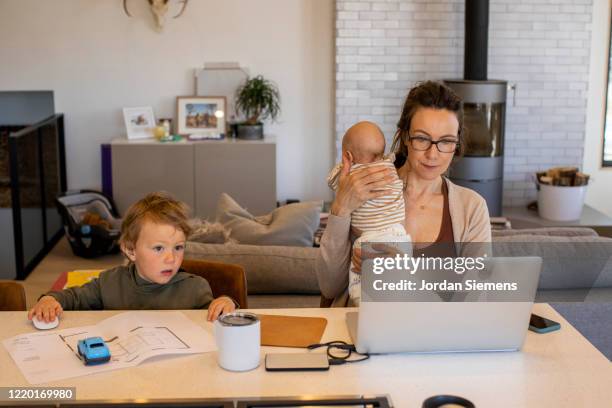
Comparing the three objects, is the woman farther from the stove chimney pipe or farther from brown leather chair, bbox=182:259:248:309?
the stove chimney pipe

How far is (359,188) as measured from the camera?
2240mm

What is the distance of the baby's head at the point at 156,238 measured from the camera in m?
2.29

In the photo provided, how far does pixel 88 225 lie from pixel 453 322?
430 centimetres

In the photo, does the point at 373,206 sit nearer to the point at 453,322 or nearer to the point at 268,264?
the point at 453,322

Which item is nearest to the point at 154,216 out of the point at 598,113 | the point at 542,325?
the point at 542,325

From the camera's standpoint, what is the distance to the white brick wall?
6348 millimetres

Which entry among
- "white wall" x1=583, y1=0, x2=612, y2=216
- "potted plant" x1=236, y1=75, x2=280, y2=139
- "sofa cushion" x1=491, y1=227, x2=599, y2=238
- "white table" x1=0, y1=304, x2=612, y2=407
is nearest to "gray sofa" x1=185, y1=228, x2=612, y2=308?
"sofa cushion" x1=491, y1=227, x2=599, y2=238

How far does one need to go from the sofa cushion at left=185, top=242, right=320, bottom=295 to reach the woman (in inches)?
31.8

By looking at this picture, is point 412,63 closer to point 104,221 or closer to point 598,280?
point 104,221

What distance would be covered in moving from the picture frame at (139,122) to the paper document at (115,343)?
14.5 ft

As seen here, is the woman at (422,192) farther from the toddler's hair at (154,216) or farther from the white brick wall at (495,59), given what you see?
the white brick wall at (495,59)

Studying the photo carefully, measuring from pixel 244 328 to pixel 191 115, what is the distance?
492 cm

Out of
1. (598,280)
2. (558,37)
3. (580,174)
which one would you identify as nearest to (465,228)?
(598,280)

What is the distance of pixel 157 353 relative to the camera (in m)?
1.87
